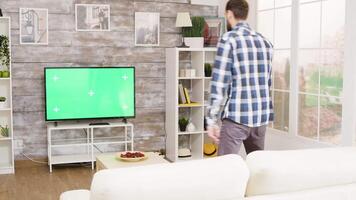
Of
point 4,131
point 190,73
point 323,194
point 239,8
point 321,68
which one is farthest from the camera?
point 190,73

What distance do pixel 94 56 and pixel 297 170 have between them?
4132mm

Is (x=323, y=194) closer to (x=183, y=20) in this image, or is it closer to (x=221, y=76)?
(x=221, y=76)

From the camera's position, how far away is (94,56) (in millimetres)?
5863

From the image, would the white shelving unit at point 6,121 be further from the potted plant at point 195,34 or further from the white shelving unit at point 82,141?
the potted plant at point 195,34

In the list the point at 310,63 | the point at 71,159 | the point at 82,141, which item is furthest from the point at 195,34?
the point at 71,159

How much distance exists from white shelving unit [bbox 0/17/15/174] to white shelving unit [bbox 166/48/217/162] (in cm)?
187

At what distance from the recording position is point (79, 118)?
5.65 meters

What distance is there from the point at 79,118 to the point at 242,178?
3887mm

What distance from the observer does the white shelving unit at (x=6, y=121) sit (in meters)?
5.32

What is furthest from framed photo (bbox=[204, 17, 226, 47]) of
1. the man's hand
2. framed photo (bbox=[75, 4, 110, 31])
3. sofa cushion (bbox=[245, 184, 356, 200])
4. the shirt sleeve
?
sofa cushion (bbox=[245, 184, 356, 200])

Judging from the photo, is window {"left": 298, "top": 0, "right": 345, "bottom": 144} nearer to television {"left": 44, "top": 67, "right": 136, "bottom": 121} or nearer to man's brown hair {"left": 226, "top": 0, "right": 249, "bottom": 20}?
man's brown hair {"left": 226, "top": 0, "right": 249, "bottom": 20}

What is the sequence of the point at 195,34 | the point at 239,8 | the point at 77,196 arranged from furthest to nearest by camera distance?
1. the point at 195,34
2. the point at 239,8
3. the point at 77,196

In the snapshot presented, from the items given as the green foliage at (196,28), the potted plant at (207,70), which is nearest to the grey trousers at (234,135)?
the potted plant at (207,70)

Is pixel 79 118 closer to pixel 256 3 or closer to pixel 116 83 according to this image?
pixel 116 83
